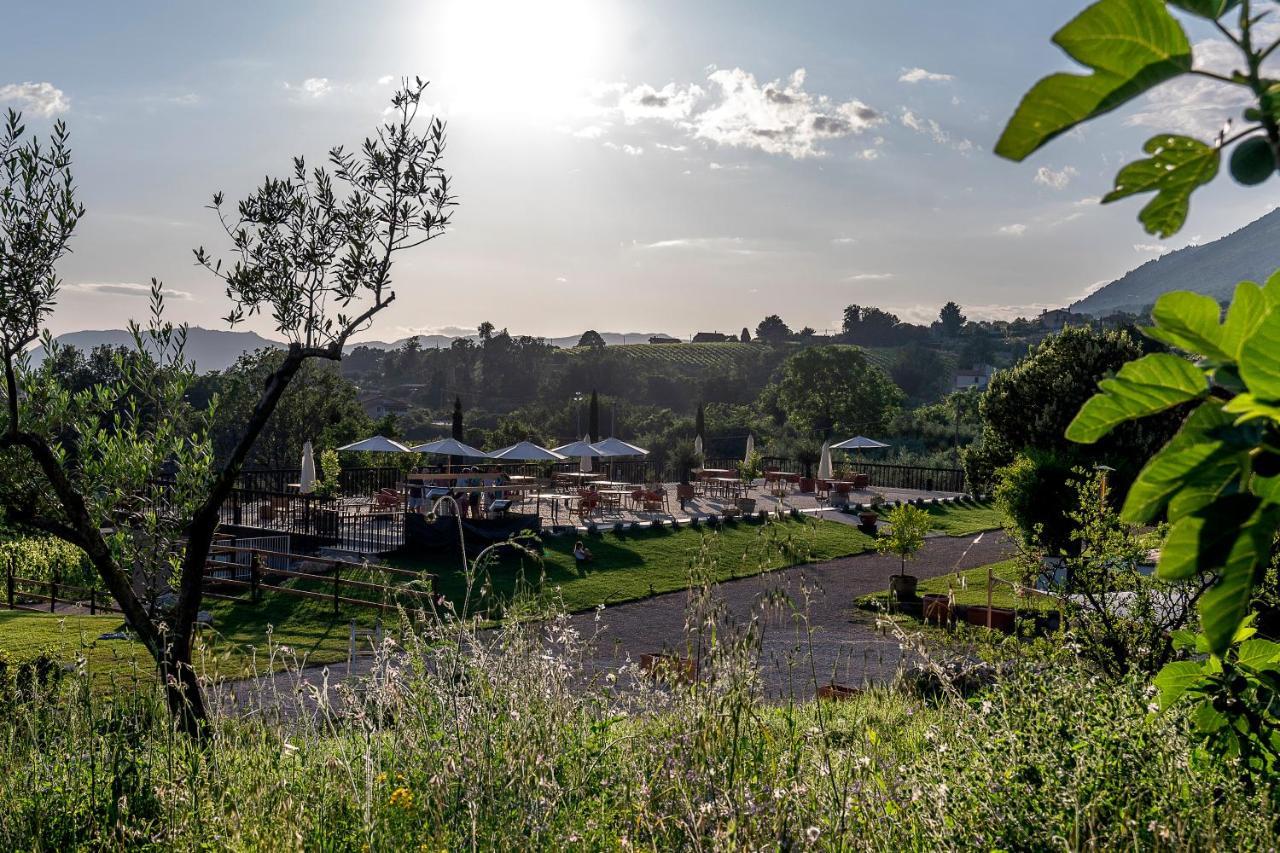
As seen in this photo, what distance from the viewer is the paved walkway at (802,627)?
927cm

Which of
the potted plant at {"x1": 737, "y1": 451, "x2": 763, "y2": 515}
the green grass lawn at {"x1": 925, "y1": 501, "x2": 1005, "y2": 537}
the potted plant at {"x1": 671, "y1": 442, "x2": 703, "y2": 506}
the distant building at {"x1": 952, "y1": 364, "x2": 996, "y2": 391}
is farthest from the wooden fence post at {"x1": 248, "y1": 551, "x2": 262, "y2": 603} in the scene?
the distant building at {"x1": 952, "y1": 364, "x2": 996, "y2": 391}

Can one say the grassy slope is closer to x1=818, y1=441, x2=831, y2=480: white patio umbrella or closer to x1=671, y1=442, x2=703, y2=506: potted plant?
x1=671, y1=442, x2=703, y2=506: potted plant

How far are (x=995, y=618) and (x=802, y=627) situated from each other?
A: 2.57 metres

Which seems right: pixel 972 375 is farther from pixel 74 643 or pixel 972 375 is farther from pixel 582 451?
pixel 74 643

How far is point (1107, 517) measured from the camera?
244 inches

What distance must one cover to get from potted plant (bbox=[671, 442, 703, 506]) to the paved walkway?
6629mm

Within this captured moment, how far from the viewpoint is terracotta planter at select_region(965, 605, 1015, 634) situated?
12.0 metres

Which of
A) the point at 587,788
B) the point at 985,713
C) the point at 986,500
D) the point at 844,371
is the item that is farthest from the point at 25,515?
the point at 844,371

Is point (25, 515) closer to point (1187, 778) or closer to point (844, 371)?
point (1187, 778)

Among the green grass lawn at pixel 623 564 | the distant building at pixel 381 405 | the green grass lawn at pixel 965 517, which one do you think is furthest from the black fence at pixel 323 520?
the distant building at pixel 381 405

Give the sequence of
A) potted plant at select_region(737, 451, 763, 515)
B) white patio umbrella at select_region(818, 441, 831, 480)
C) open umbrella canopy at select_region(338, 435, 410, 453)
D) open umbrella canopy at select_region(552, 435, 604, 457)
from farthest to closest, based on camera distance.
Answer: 1. white patio umbrella at select_region(818, 441, 831, 480)
2. open umbrella canopy at select_region(552, 435, 604, 457)
3. open umbrella canopy at select_region(338, 435, 410, 453)
4. potted plant at select_region(737, 451, 763, 515)

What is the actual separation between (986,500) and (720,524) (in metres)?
10.9

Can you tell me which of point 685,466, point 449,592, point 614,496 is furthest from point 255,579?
point 685,466

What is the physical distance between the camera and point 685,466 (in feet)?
98.8
